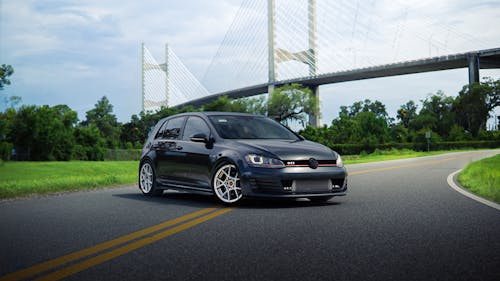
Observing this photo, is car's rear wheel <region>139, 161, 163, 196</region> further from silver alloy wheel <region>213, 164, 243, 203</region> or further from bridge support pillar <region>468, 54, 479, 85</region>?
bridge support pillar <region>468, 54, 479, 85</region>

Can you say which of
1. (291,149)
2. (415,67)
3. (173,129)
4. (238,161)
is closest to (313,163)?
(291,149)

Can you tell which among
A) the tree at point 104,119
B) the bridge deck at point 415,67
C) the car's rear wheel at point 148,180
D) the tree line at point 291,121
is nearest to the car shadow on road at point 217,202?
the car's rear wheel at point 148,180

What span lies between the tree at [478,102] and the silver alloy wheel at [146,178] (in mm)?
61676

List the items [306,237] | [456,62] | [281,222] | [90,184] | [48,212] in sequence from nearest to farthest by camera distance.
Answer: [306,237] < [281,222] < [48,212] < [90,184] < [456,62]

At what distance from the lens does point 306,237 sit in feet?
17.2

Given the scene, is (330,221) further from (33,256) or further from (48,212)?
(48,212)

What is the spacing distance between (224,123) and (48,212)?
9.42 feet

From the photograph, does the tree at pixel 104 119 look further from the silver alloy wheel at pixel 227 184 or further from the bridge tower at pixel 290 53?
the silver alloy wheel at pixel 227 184

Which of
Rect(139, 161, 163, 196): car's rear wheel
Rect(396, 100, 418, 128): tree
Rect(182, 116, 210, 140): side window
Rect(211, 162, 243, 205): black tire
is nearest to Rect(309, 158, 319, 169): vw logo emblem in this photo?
Rect(211, 162, 243, 205): black tire

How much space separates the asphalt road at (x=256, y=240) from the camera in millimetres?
3895

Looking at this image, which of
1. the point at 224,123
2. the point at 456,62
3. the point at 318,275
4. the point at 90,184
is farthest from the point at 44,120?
the point at 318,275

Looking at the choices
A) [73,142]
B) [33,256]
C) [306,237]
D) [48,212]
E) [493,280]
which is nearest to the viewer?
[493,280]

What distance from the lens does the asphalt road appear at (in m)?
3.89

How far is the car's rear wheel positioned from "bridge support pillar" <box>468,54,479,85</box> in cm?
5591
